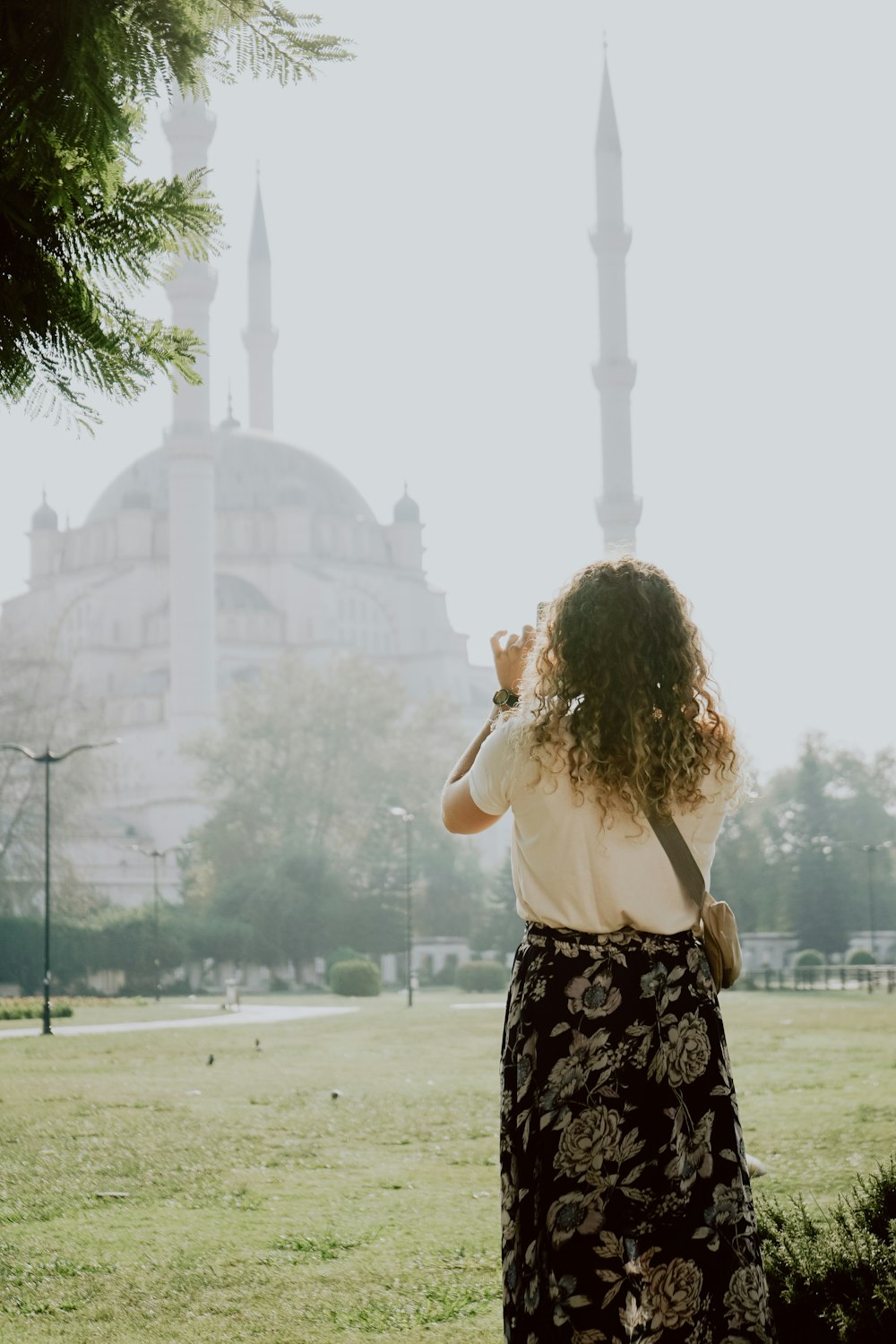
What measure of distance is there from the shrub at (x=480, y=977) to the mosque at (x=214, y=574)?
60.8 ft

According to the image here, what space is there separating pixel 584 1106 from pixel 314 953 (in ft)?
163

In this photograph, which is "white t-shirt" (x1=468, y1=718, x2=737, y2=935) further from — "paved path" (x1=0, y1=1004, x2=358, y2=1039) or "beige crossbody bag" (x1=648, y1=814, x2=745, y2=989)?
"paved path" (x1=0, y1=1004, x2=358, y2=1039)

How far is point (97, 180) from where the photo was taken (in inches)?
118

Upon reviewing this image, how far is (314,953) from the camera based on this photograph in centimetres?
5178

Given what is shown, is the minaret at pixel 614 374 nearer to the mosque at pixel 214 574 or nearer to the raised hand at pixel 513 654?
the mosque at pixel 214 574

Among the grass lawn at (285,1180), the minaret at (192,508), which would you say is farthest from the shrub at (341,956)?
the grass lawn at (285,1180)

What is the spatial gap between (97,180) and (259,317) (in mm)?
85566

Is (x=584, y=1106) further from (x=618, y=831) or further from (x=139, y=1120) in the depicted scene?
(x=139, y=1120)

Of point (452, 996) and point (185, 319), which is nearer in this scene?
point (452, 996)

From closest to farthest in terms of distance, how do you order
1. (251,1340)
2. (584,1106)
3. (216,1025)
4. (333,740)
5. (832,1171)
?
(584,1106)
(251,1340)
(832,1171)
(216,1025)
(333,740)

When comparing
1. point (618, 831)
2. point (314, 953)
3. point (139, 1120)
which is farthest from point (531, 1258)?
point (314, 953)

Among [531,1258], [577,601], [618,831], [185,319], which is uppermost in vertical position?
[185,319]

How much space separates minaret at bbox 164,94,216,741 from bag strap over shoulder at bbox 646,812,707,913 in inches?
2390

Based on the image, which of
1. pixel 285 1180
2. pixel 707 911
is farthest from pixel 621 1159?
pixel 285 1180
